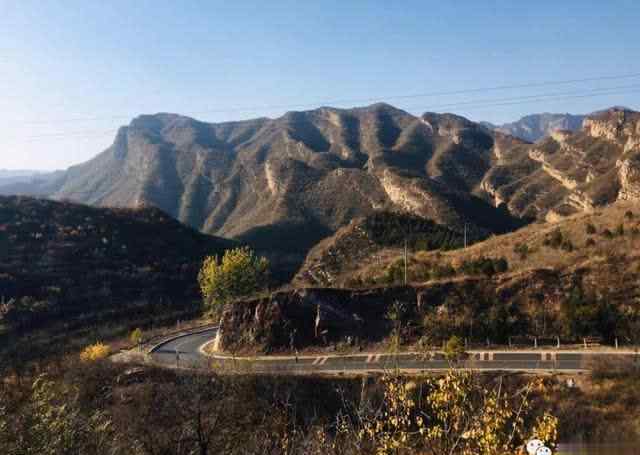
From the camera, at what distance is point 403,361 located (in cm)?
2588

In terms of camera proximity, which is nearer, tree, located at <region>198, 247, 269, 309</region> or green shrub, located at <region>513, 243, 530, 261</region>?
green shrub, located at <region>513, 243, 530, 261</region>

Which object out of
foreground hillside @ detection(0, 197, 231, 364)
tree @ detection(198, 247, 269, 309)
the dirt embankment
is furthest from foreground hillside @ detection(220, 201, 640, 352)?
foreground hillside @ detection(0, 197, 231, 364)

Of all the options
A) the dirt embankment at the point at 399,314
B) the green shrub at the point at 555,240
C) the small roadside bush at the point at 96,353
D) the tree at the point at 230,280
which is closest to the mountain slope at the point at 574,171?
the green shrub at the point at 555,240

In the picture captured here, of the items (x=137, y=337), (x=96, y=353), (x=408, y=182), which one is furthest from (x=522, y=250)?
(x=408, y=182)

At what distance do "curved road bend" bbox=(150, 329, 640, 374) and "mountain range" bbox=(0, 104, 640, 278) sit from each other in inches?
1997

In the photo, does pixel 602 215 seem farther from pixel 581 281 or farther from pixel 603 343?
pixel 603 343

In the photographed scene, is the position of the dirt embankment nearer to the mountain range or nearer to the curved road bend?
the curved road bend

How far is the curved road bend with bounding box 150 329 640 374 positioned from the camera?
22.9 metres

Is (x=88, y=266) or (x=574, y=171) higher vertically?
(x=574, y=171)

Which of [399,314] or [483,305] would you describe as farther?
[399,314]

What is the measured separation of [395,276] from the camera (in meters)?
36.1

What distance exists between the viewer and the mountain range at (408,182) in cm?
9012

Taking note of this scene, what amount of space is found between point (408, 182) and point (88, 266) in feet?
208

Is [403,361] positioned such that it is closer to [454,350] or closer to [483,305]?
[454,350]
